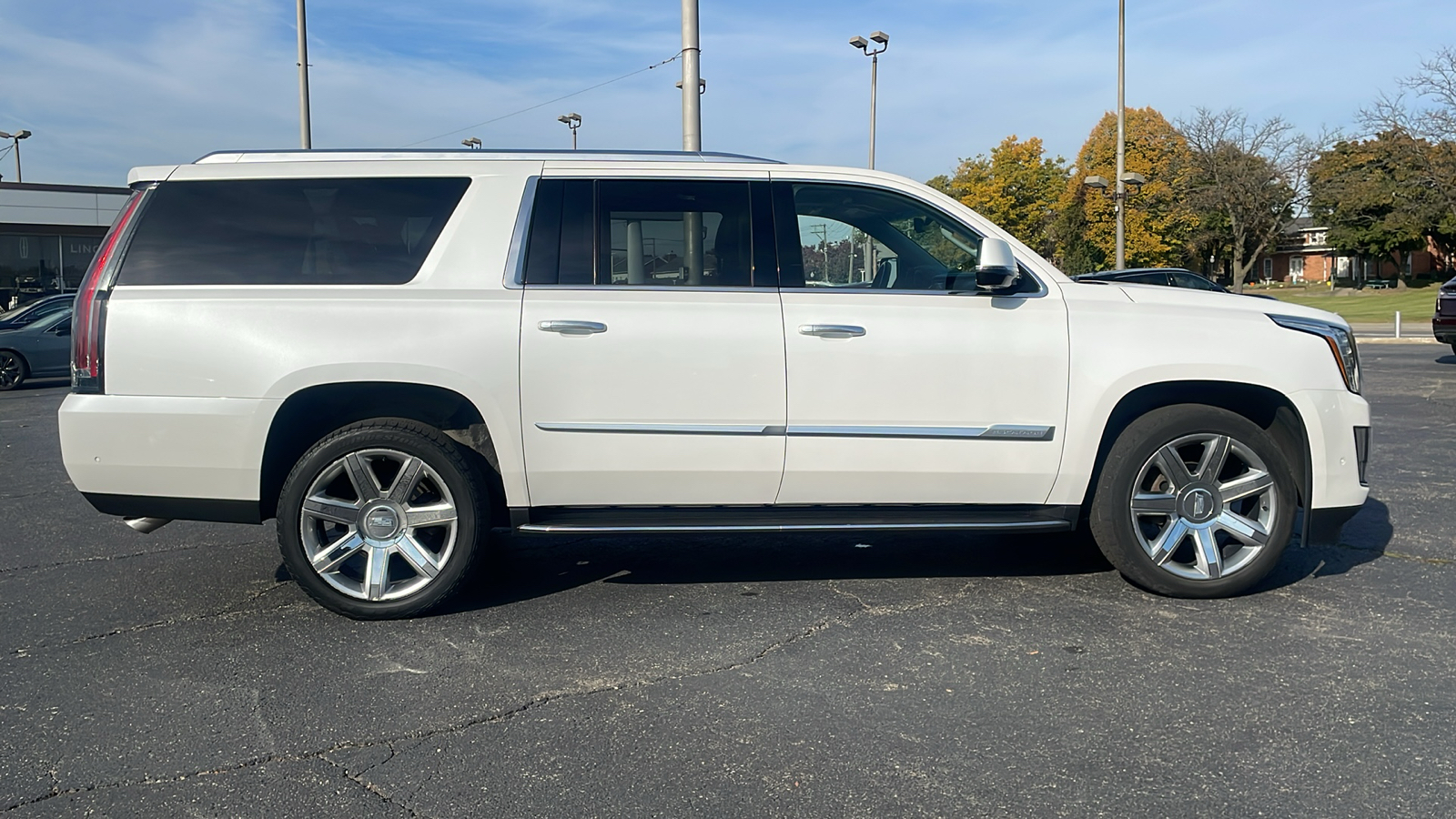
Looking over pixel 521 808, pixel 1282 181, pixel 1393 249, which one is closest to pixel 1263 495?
pixel 521 808

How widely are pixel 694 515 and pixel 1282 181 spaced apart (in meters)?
57.1

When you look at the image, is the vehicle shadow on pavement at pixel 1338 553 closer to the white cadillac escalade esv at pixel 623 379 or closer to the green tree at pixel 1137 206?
the white cadillac escalade esv at pixel 623 379

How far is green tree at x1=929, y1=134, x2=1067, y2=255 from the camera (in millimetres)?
62062

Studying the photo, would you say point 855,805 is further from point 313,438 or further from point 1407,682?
point 313,438

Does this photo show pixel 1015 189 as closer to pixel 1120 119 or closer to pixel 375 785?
pixel 1120 119

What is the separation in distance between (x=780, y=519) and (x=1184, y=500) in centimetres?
177

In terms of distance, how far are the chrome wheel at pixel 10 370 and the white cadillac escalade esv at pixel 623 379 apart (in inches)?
581

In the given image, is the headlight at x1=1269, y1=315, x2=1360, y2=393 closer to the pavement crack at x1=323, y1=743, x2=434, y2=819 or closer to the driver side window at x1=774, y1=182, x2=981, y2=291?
the driver side window at x1=774, y1=182, x2=981, y2=291

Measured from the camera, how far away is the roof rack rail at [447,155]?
479 cm

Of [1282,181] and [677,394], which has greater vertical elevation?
[1282,181]

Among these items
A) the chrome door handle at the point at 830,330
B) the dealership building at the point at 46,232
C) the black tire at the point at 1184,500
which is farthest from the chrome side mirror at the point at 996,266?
the dealership building at the point at 46,232

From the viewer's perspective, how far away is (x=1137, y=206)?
61.2 meters

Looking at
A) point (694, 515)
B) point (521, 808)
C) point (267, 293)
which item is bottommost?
point (521, 808)

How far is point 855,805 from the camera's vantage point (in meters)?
2.96
